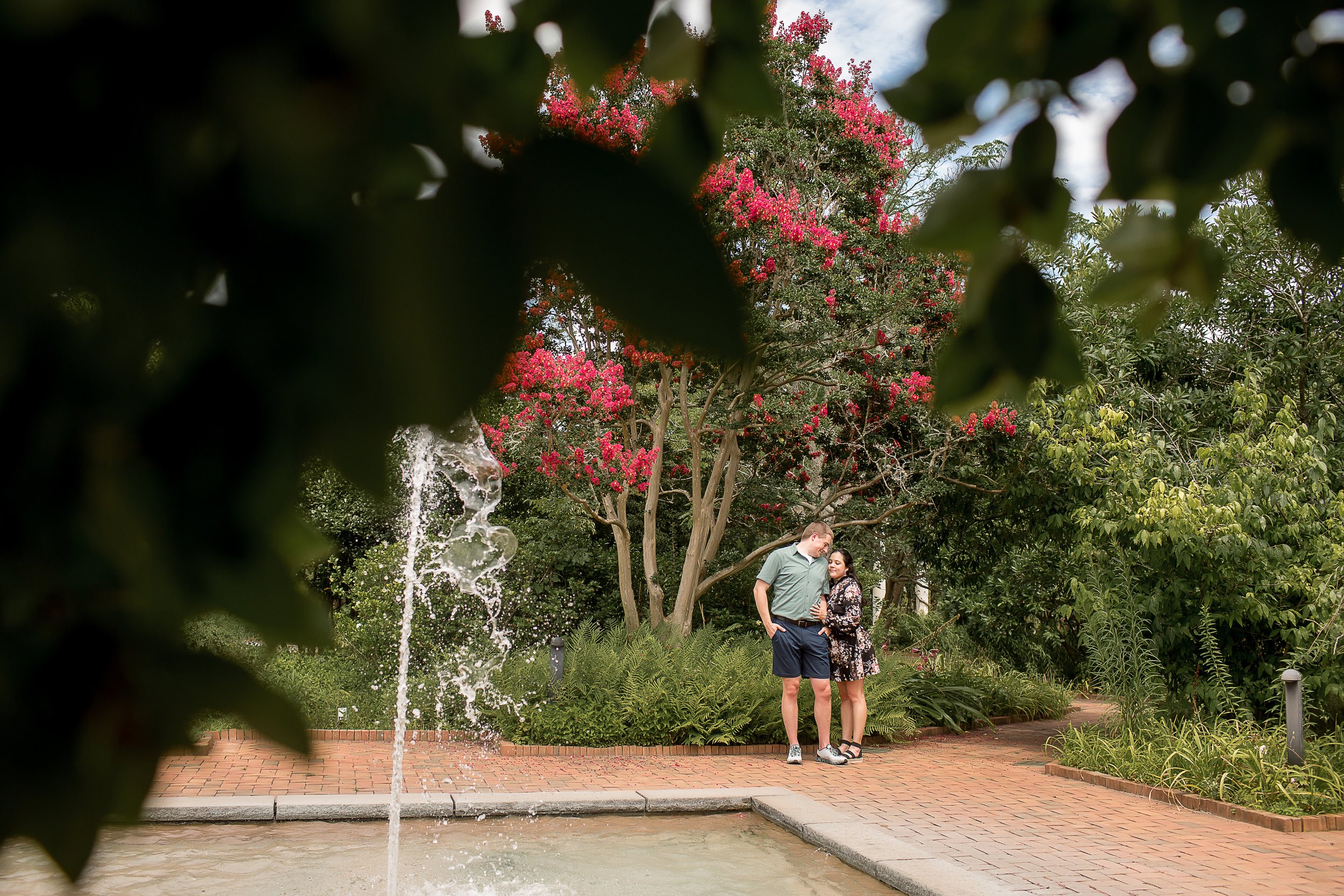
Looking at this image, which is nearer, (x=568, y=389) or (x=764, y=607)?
(x=764, y=607)

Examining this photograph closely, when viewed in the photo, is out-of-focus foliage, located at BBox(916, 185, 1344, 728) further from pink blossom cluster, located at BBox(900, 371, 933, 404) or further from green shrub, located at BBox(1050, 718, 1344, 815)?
pink blossom cluster, located at BBox(900, 371, 933, 404)

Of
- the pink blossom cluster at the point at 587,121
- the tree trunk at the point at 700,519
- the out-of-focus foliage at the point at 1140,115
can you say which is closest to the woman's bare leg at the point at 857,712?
the tree trunk at the point at 700,519

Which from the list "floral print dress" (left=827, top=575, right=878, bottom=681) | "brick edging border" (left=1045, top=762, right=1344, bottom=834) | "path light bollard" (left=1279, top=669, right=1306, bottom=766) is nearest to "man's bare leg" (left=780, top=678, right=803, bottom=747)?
"floral print dress" (left=827, top=575, right=878, bottom=681)

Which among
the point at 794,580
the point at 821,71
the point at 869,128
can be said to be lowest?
the point at 794,580

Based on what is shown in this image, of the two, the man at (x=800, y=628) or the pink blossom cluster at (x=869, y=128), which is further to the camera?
the pink blossom cluster at (x=869, y=128)

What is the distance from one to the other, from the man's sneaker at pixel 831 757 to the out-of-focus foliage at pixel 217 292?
320 inches

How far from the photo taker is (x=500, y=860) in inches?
212

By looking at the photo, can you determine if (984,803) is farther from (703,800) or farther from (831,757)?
(703,800)

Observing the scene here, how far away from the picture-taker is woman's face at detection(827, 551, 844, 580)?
27.6 feet

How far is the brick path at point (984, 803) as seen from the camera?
480cm

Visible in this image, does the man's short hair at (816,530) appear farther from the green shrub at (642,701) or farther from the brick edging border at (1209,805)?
the brick edging border at (1209,805)

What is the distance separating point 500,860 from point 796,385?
6.59m

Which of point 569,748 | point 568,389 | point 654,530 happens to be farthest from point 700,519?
point 569,748

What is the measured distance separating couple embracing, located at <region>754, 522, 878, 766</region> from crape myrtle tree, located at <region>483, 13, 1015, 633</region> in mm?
1761
